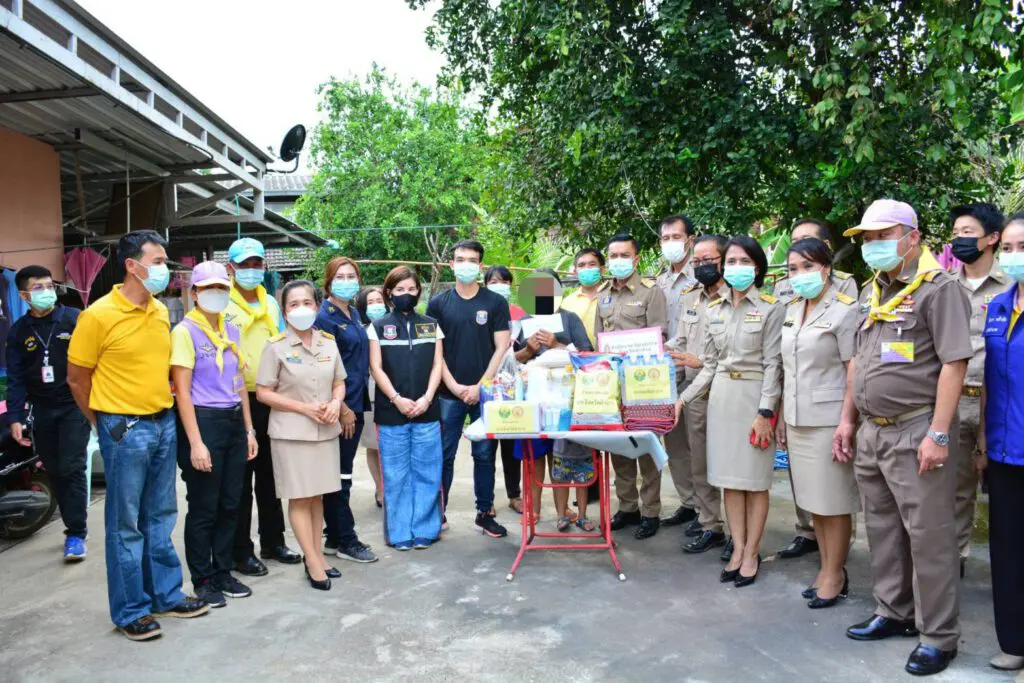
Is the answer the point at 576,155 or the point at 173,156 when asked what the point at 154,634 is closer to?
the point at 576,155

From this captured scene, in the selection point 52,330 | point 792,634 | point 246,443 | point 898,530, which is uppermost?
point 52,330

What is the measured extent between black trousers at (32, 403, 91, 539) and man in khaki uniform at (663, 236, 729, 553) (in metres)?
3.82

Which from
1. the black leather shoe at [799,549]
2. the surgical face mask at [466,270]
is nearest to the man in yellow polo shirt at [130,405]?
the surgical face mask at [466,270]

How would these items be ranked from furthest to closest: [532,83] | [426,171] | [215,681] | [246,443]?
[426,171], [532,83], [246,443], [215,681]

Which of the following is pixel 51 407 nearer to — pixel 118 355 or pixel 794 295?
pixel 118 355

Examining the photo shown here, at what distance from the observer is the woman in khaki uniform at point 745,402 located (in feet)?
14.1

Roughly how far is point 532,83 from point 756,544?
5.35 m

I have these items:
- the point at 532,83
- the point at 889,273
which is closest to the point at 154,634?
the point at 889,273

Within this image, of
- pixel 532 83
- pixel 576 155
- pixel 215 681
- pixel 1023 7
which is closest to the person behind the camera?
pixel 215 681

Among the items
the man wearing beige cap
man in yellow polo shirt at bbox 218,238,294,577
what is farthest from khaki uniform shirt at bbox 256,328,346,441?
the man wearing beige cap

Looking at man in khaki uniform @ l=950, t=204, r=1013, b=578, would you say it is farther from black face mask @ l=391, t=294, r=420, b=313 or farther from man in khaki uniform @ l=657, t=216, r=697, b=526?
black face mask @ l=391, t=294, r=420, b=313

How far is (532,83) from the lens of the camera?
8.05 meters

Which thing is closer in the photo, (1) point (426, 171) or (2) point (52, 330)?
(2) point (52, 330)

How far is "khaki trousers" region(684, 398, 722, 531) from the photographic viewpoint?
4884mm
